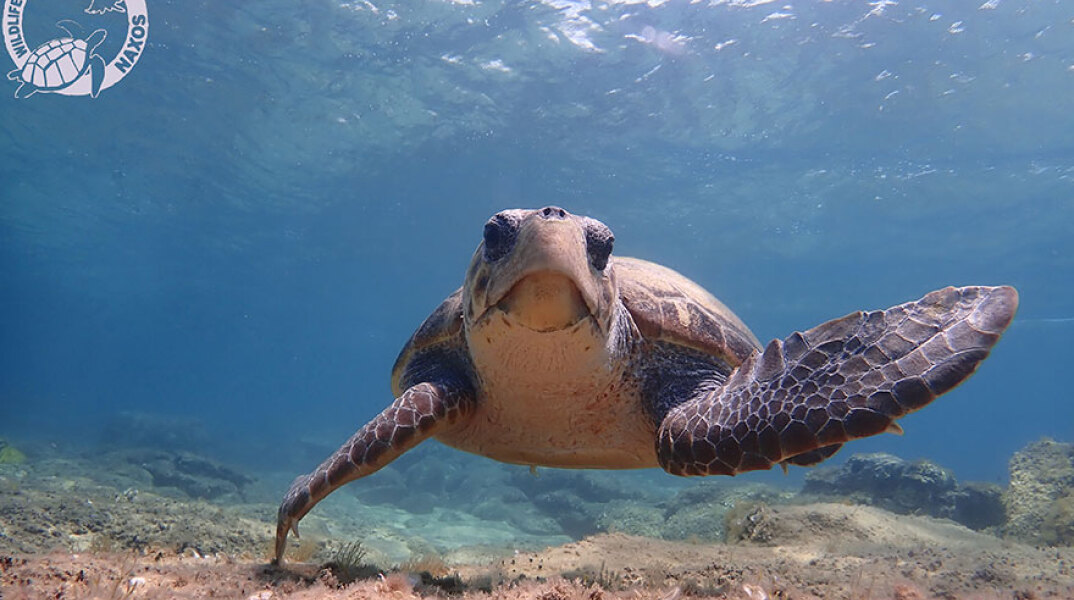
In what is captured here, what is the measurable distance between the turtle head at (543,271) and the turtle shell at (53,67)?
24609 millimetres

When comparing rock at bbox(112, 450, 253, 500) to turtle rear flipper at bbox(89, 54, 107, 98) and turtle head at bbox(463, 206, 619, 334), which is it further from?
turtle head at bbox(463, 206, 619, 334)

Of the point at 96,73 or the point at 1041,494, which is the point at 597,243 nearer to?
the point at 1041,494

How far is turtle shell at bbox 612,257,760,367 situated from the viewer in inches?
154

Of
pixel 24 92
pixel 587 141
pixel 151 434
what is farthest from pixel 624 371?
pixel 151 434

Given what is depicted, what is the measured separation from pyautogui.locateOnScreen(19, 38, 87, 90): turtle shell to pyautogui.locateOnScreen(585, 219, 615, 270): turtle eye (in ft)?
81.6

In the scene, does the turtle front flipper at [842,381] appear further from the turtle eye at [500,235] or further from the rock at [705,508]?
the rock at [705,508]

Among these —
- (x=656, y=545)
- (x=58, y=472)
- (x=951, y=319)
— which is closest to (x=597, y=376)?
(x=951, y=319)

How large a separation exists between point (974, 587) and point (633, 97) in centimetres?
2051

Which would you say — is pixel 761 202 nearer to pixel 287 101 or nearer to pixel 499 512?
pixel 499 512

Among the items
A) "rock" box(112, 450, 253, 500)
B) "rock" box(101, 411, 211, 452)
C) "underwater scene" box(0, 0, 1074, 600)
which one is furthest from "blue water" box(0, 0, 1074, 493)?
"rock" box(112, 450, 253, 500)

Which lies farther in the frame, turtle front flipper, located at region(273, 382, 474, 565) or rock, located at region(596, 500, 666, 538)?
rock, located at region(596, 500, 666, 538)

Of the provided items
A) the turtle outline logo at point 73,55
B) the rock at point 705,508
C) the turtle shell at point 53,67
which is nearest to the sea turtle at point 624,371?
the rock at point 705,508

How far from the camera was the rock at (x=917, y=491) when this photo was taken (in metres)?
10.6

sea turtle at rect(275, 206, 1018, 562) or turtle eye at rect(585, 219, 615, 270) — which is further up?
turtle eye at rect(585, 219, 615, 270)
